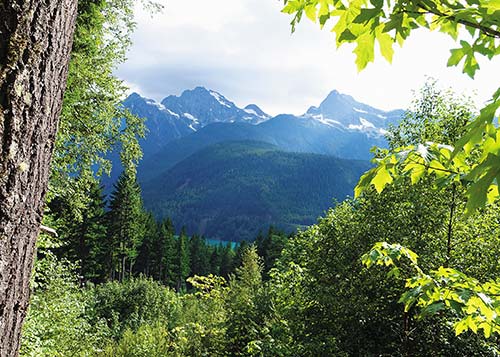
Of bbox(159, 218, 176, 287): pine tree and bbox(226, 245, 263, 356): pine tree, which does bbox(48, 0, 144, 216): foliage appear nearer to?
bbox(226, 245, 263, 356): pine tree

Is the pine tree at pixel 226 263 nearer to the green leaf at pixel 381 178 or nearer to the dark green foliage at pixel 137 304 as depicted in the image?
the dark green foliage at pixel 137 304

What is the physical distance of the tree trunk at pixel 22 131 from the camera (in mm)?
1355

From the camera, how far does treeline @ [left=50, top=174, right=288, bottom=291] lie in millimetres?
41125

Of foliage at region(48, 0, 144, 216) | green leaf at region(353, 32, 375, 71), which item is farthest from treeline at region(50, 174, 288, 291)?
green leaf at region(353, 32, 375, 71)

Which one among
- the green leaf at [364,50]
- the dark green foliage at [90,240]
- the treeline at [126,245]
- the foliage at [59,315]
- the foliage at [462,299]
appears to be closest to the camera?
the green leaf at [364,50]

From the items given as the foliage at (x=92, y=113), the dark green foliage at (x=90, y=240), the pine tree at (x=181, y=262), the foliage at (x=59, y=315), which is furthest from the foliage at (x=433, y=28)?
the pine tree at (x=181, y=262)

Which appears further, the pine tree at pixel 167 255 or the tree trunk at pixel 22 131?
the pine tree at pixel 167 255

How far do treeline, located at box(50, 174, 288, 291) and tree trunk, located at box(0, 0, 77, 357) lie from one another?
96.8 ft

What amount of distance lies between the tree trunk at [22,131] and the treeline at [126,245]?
96.8ft

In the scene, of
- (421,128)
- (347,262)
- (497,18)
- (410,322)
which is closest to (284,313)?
(347,262)

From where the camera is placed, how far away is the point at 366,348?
828 cm

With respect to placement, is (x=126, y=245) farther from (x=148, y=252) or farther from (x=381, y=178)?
(x=381, y=178)

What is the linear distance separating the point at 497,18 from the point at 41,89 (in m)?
1.71

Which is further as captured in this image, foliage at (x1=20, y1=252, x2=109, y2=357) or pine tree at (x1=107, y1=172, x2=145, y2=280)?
pine tree at (x1=107, y1=172, x2=145, y2=280)
